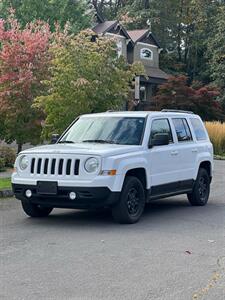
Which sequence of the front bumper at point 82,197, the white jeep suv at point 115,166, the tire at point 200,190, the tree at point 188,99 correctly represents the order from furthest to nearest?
the tree at point 188,99
the tire at point 200,190
the white jeep suv at point 115,166
the front bumper at point 82,197

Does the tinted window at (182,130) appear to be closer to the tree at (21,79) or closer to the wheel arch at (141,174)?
the wheel arch at (141,174)

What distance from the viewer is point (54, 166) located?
975 cm

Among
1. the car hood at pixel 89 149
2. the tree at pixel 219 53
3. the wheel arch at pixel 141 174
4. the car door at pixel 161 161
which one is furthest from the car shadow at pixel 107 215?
the tree at pixel 219 53

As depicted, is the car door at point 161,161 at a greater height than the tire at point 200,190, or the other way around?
the car door at point 161,161

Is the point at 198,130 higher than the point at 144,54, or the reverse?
the point at 144,54

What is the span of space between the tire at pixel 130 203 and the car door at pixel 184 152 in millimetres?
1483

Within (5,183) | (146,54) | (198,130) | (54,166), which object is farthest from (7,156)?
(146,54)

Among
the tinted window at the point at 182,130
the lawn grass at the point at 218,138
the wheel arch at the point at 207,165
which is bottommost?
the lawn grass at the point at 218,138

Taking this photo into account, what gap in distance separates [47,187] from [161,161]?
7.44 feet

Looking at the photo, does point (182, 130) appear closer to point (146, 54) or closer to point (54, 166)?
point (54, 166)

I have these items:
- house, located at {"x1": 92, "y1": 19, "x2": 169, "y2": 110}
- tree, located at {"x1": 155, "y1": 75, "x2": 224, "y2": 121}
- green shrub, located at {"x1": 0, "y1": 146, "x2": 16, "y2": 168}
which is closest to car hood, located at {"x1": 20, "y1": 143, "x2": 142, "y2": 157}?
green shrub, located at {"x1": 0, "y1": 146, "x2": 16, "y2": 168}

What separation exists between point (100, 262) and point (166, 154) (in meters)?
4.12

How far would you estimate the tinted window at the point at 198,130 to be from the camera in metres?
12.5

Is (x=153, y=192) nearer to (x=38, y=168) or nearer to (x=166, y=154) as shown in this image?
(x=166, y=154)
